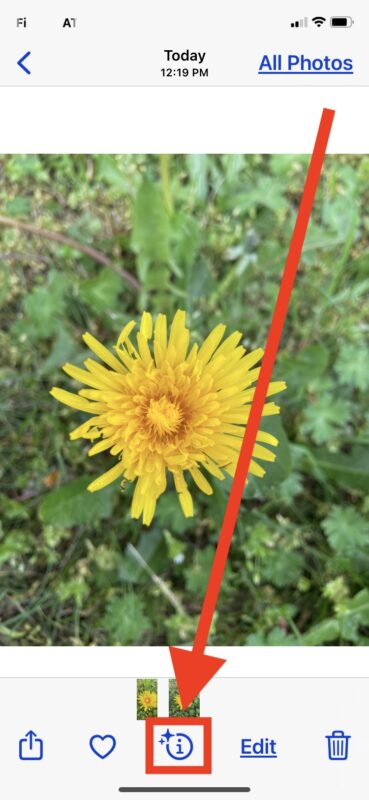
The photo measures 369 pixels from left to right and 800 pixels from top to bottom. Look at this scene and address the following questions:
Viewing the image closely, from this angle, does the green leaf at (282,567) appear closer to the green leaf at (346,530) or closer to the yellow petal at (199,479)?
the green leaf at (346,530)

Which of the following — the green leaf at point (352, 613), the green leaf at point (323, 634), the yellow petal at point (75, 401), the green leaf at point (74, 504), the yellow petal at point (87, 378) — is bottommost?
the green leaf at point (323, 634)

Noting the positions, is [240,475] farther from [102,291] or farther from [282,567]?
[102,291]

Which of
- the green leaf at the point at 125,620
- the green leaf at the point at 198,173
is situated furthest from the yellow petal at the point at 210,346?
the green leaf at the point at 198,173
